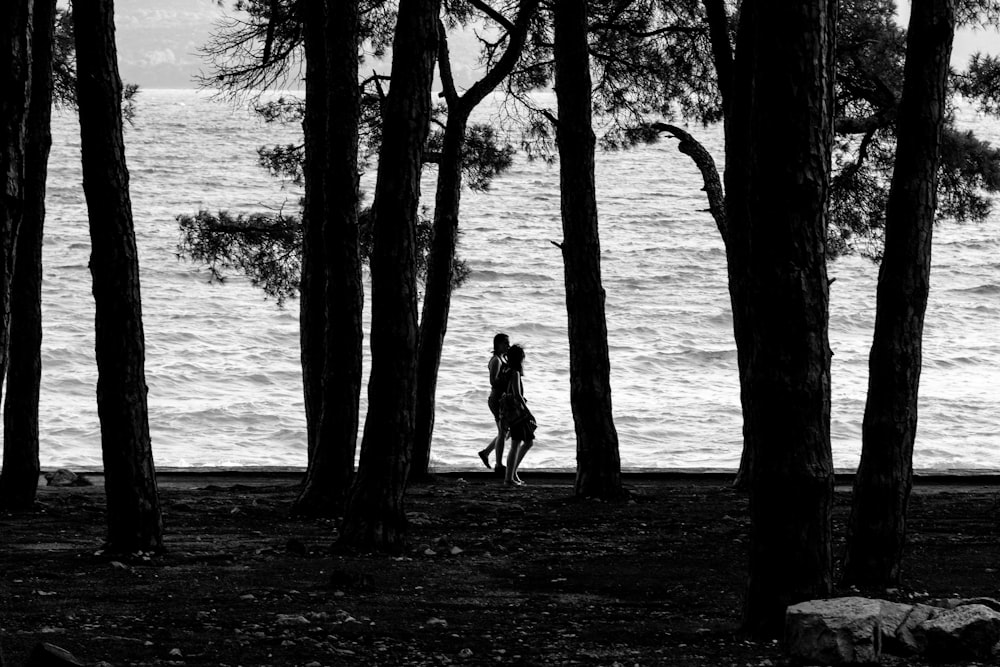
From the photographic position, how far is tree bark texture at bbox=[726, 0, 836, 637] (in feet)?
19.4

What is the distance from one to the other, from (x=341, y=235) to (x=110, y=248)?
8.82 feet

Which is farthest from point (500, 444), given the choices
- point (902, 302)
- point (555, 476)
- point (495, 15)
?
point (902, 302)

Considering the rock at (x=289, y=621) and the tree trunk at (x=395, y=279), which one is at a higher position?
the tree trunk at (x=395, y=279)

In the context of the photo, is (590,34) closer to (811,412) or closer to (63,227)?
(811,412)

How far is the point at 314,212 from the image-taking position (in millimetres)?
11867

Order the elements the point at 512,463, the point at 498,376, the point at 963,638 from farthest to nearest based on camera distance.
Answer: the point at 498,376 → the point at 512,463 → the point at 963,638

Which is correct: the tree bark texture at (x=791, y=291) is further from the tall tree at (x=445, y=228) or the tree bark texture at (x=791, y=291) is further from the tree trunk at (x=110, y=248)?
the tall tree at (x=445, y=228)

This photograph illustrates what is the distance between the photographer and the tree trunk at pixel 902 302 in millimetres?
7461

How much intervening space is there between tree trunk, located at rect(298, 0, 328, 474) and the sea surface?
358 cm

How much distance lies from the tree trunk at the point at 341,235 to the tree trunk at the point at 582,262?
221 centimetres

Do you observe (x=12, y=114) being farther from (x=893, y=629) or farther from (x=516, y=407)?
(x=516, y=407)

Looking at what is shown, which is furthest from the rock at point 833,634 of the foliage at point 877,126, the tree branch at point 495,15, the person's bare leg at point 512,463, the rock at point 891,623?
the tree branch at point 495,15

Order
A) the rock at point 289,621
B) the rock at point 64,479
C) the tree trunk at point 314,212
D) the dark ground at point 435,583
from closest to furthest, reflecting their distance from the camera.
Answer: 1. the dark ground at point 435,583
2. the rock at point 289,621
3. the tree trunk at point 314,212
4. the rock at point 64,479

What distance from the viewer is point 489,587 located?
7.89 m
